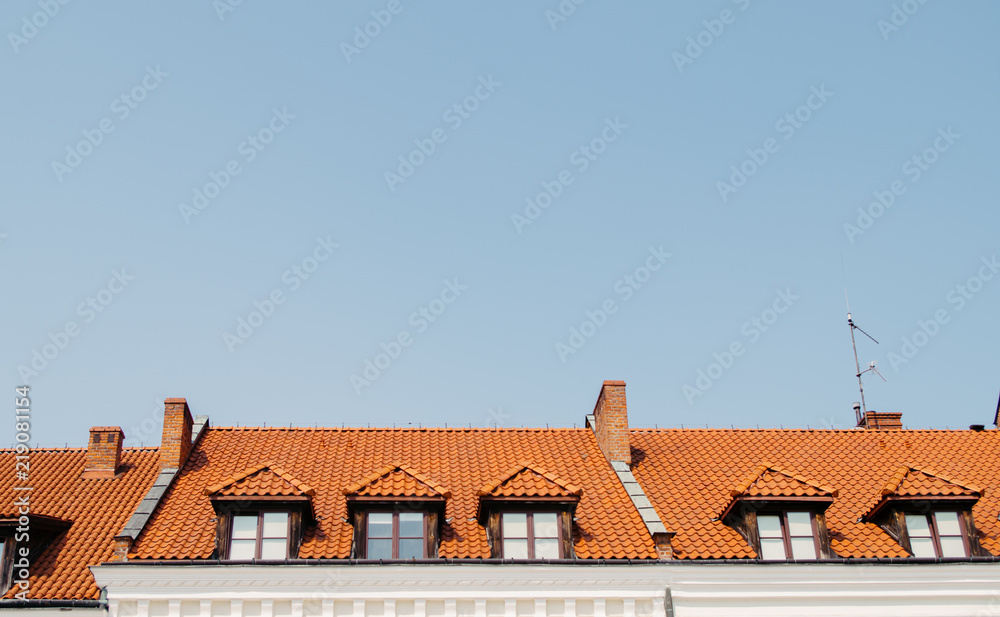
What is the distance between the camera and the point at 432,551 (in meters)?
22.1

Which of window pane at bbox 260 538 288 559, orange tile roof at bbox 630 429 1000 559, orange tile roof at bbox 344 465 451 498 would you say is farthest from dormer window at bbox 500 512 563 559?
window pane at bbox 260 538 288 559

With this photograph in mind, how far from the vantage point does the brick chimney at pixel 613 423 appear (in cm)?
2733

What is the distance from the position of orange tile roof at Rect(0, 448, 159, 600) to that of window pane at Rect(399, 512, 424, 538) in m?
6.74

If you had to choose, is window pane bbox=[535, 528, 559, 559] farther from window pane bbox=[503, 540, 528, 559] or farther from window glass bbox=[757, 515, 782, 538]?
window glass bbox=[757, 515, 782, 538]

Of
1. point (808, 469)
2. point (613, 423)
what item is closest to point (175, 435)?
point (613, 423)

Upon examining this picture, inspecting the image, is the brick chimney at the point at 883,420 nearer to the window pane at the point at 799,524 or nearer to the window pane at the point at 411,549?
the window pane at the point at 799,524

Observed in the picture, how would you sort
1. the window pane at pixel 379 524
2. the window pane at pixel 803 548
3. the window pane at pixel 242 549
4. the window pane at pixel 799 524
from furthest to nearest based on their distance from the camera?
the window pane at pixel 799 524
the window pane at pixel 803 548
the window pane at pixel 379 524
the window pane at pixel 242 549

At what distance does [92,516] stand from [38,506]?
64.6 inches

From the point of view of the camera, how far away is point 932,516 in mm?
23266

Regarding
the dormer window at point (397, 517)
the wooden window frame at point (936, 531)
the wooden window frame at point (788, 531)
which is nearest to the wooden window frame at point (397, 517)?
the dormer window at point (397, 517)

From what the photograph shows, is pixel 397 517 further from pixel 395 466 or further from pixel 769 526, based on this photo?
pixel 769 526

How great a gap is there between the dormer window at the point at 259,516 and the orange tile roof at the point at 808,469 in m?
8.73

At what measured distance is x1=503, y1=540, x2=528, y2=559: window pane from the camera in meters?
22.2

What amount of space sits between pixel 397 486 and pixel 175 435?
298 inches
